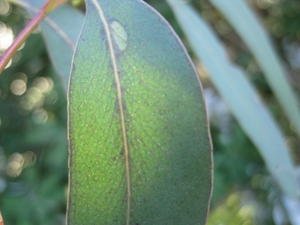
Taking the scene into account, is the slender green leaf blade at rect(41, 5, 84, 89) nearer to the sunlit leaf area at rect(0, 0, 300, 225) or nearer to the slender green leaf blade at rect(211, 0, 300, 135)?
the slender green leaf blade at rect(211, 0, 300, 135)

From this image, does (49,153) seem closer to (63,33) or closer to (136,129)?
(63,33)

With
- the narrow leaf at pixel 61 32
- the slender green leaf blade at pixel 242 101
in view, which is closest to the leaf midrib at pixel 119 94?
the slender green leaf blade at pixel 242 101

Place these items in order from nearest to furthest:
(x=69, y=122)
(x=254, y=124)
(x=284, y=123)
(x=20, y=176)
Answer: (x=69, y=122) < (x=254, y=124) < (x=20, y=176) < (x=284, y=123)

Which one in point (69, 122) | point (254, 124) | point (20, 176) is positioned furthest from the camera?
point (20, 176)

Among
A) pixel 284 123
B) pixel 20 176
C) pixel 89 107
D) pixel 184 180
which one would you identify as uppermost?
pixel 89 107

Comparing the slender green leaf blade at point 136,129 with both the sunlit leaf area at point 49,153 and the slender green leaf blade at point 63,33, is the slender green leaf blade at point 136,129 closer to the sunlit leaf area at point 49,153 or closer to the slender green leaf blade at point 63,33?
the slender green leaf blade at point 63,33

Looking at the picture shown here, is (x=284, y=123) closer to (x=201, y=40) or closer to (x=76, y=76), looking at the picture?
(x=201, y=40)

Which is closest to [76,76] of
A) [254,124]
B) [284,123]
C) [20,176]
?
[254,124]
